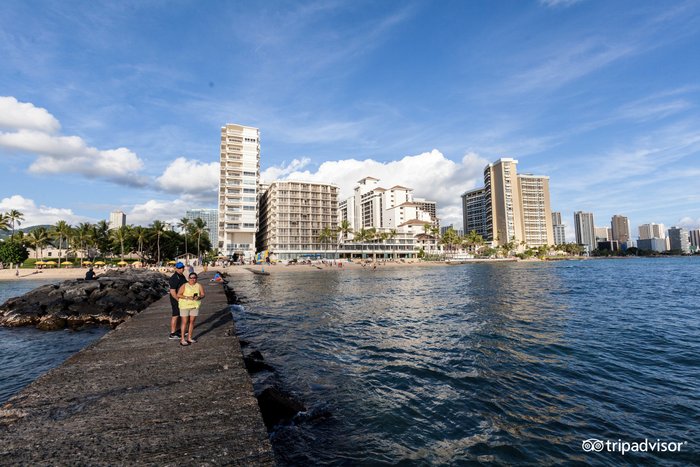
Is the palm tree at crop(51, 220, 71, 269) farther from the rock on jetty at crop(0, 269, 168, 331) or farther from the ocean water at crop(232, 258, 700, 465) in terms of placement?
the ocean water at crop(232, 258, 700, 465)

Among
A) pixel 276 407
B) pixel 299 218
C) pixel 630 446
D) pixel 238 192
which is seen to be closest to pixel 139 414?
pixel 276 407

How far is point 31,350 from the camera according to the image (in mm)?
15016

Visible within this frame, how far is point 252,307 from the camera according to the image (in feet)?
91.4

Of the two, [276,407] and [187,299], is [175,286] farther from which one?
[276,407]

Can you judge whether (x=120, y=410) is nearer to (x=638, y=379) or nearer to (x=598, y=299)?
(x=638, y=379)

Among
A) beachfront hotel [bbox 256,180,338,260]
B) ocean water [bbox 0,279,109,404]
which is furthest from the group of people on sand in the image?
beachfront hotel [bbox 256,180,338,260]

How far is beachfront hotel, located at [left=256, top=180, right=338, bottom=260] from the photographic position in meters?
134

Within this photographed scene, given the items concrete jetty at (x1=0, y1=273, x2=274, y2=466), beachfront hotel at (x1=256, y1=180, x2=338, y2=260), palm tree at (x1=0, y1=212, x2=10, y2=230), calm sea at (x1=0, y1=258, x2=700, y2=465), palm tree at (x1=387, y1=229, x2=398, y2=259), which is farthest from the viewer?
palm tree at (x1=387, y1=229, x2=398, y2=259)

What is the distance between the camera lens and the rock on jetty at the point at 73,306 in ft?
68.2

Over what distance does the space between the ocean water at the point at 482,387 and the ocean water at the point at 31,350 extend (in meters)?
7.49

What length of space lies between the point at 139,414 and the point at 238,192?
126160 mm

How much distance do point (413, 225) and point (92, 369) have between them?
6974 inches

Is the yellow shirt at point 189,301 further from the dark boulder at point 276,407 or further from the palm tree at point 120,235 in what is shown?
the palm tree at point 120,235

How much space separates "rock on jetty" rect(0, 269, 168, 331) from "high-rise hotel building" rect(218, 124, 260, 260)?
9704cm
